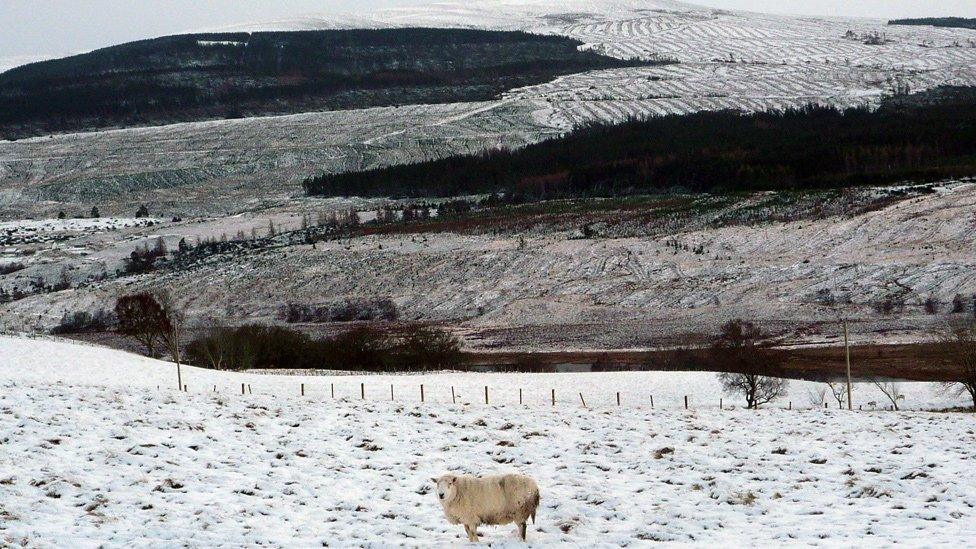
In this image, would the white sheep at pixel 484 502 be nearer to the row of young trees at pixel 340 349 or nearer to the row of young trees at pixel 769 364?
the row of young trees at pixel 769 364

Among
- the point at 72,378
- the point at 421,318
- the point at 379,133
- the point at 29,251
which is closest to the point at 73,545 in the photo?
the point at 72,378

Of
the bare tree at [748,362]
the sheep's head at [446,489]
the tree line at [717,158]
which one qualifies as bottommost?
the bare tree at [748,362]

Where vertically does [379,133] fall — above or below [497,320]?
above

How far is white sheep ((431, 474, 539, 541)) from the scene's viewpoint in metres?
14.6

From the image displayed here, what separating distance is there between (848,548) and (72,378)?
2856 centimetres

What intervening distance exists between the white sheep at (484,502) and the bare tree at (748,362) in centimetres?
1948

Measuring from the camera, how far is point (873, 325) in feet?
219

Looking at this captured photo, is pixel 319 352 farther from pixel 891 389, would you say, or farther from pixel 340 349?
pixel 891 389

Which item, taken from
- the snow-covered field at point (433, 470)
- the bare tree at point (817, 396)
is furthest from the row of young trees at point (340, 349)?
the snow-covered field at point (433, 470)

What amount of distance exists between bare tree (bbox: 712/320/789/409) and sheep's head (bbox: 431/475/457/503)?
19.8 meters

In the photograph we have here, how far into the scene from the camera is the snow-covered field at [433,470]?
48.7ft

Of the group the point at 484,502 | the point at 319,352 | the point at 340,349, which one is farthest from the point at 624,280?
the point at 484,502

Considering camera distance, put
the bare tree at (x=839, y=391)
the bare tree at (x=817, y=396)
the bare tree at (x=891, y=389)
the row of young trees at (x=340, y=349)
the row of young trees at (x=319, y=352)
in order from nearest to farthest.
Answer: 1. the bare tree at (x=817, y=396)
2. the bare tree at (x=839, y=391)
3. the bare tree at (x=891, y=389)
4. the row of young trees at (x=340, y=349)
5. the row of young trees at (x=319, y=352)

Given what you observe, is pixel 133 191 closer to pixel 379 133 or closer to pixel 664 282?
pixel 379 133
